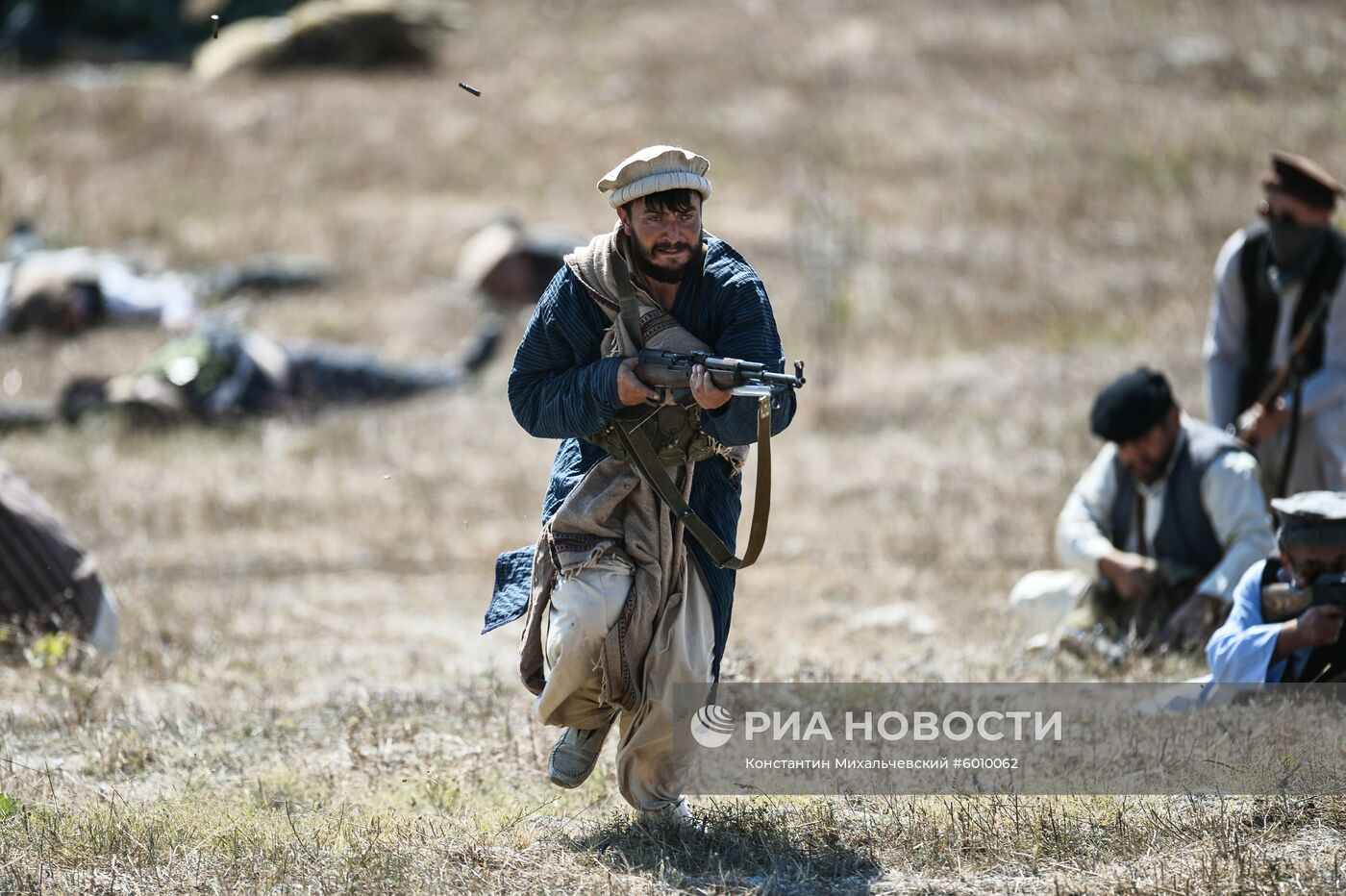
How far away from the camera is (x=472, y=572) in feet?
30.5

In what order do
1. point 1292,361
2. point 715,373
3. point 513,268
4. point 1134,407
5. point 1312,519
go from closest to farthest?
point 715,373
point 1312,519
point 1134,407
point 1292,361
point 513,268

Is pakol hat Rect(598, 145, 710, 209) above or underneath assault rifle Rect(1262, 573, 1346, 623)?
above

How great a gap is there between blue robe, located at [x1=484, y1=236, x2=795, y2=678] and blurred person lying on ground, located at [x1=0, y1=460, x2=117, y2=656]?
3128 mm

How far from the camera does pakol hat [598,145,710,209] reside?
402 centimetres

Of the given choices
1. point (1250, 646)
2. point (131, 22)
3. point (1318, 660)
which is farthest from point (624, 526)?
point (131, 22)

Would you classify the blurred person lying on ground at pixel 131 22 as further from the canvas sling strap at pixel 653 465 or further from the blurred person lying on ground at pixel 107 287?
the canvas sling strap at pixel 653 465

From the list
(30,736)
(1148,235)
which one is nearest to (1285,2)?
(1148,235)

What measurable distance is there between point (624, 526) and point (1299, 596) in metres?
2.31

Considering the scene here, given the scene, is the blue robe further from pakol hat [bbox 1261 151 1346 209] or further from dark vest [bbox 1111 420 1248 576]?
pakol hat [bbox 1261 151 1346 209]

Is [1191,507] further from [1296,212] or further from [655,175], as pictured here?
[655,175]

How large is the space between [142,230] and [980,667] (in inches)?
553

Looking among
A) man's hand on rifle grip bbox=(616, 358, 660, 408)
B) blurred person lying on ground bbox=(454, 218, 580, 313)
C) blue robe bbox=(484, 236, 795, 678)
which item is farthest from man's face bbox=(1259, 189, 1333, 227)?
blurred person lying on ground bbox=(454, 218, 580, 313)

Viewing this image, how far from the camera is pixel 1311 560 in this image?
16.2 ft

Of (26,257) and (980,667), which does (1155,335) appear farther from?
(26,257)
